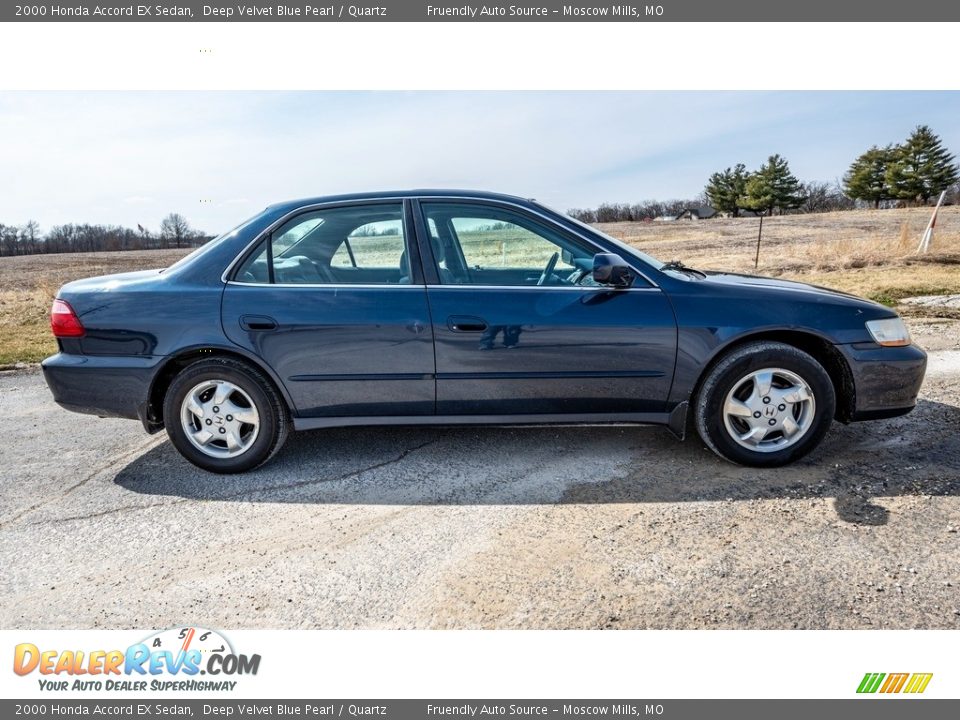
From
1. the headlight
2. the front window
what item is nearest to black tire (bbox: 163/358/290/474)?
the front window

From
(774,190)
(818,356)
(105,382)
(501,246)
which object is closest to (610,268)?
(501,246)

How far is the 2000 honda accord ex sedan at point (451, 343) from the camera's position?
3426 millimetres

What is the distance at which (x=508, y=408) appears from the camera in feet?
11.6

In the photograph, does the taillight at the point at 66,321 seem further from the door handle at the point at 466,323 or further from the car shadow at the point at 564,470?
the door handle at the point at 466,323

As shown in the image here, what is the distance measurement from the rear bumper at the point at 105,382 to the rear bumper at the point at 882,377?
3979 millimetres

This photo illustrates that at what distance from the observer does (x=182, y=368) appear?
11.9 feet

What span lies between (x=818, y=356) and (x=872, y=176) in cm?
7641

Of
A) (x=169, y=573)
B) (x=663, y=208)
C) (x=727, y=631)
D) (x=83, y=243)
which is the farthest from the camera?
(x=663, y=208)

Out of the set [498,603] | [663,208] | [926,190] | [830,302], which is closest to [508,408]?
[498,603]

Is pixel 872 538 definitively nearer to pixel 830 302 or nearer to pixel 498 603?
pixel 830 302

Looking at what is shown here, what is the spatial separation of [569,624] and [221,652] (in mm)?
1258

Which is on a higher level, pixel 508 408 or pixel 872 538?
pixel 508 408

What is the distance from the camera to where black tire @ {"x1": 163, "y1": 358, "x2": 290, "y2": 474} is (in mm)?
3500

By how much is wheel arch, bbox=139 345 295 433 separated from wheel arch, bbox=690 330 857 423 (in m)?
2.40
